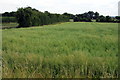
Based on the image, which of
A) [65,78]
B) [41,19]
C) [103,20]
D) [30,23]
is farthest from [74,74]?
[103,20]

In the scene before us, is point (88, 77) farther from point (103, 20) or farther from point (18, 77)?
point (103, 20)

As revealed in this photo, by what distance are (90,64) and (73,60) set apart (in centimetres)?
51

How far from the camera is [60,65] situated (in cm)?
441

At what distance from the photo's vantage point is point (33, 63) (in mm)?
4582

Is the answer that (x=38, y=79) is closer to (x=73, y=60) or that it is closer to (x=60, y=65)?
(x=60, y=65)

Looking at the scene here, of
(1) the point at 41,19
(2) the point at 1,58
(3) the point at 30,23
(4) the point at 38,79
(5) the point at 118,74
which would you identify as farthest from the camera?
(1) the point at 41,19

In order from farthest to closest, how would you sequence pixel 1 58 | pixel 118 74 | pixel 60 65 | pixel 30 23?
pixel 30 23 < pixel 1 58 < pixel 60 65 < pixel 118 74

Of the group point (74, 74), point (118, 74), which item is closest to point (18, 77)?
point (74, 74)

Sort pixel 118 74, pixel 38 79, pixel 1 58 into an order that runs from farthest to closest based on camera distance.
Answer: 1. pixel 1 58
2. pixel 118 74
3. pixel 38 79

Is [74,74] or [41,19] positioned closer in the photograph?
[74,74]

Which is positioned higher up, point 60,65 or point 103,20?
point 103,20

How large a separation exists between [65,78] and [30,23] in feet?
131

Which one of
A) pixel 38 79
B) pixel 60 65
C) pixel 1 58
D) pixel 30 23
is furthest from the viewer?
pixel 30 23

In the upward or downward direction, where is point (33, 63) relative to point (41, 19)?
downward
